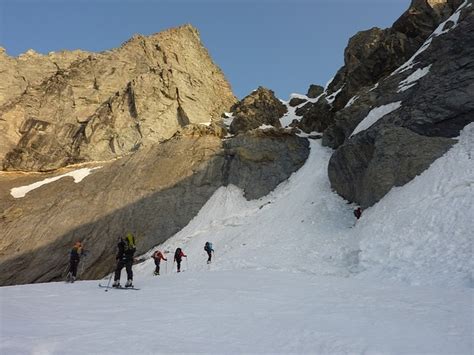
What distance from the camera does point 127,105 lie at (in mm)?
64312

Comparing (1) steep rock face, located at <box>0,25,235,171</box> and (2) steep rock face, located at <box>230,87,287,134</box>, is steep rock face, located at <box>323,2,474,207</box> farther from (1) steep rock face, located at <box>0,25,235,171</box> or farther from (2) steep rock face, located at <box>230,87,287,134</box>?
(1) steep rock face, located at <box>0,25,235,171</box>

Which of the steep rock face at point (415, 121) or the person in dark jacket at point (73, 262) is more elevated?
the steep rock face at point (415, 121)

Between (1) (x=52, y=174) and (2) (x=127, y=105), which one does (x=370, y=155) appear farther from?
(2) (x=127, y=105)

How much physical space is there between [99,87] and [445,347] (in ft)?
247

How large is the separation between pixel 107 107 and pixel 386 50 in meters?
45.9

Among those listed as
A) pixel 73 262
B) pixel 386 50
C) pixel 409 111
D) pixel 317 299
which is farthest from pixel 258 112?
pixel 317 299

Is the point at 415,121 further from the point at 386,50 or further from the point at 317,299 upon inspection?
the point at 386,50

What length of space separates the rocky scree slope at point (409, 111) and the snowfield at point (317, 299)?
5.05ft

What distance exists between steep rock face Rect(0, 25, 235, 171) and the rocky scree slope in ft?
108

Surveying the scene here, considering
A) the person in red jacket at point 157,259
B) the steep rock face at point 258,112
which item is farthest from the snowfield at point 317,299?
the steep rock face at point 258,112

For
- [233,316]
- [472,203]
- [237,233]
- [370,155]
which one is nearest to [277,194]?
[237,233]

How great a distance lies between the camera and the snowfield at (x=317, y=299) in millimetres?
6570

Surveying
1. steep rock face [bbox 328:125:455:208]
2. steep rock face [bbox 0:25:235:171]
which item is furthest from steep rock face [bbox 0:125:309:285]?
steep rock face [bbox 328:125:455:208]

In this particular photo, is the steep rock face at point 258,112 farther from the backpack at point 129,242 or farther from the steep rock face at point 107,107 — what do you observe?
the backpack at point 129,242
